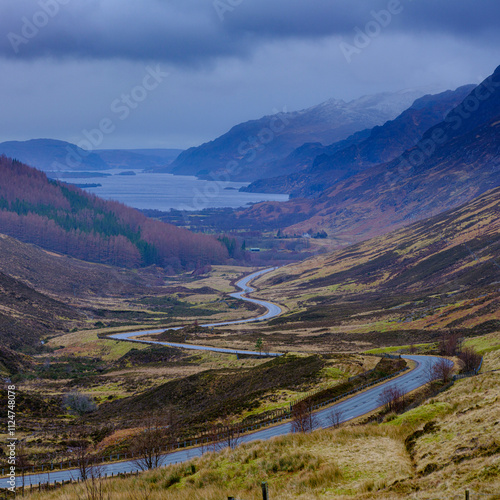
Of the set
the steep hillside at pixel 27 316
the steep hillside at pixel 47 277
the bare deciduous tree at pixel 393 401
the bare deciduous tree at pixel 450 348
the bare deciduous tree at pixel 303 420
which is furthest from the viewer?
the steep hillside at pixel 47 277

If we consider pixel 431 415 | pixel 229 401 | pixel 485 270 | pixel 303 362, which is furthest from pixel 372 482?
pixel 485 270

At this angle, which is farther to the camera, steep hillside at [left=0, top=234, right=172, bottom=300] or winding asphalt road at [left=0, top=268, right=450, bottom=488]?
steep hillside at [left=0, top=234, right=172, bottom=300]

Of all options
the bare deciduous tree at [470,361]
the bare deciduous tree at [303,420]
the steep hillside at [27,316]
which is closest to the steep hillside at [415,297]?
the bare deciduous tree at [470,361]

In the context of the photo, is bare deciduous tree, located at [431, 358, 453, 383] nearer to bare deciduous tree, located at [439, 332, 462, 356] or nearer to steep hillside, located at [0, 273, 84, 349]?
bare deciduous tree, located at [439, 332, 462, 356]

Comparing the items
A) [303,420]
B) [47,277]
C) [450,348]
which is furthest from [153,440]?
[47,277]

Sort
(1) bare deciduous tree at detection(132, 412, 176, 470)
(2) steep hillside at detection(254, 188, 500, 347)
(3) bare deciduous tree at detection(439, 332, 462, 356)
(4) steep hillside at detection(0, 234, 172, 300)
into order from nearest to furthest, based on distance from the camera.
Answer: (1) bare deciduous tree at detection(132, 412, 176, 470)
(3) bare deciduous tree at detection(439, 332, 462, 356)
(2) steep hillside at detection(254, 188, 500, 347)
(4) steep hillside at detection(0, 234, 172, 300)

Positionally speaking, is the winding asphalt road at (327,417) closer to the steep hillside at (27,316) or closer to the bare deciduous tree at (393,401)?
the bare deciduous tree at (393,401)

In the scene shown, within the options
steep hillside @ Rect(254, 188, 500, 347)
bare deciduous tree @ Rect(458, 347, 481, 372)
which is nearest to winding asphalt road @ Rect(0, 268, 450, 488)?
bare deciduous tree @ Rect(458, 347, 481, 372)

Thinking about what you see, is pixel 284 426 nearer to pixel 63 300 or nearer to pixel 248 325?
pixel 248 325

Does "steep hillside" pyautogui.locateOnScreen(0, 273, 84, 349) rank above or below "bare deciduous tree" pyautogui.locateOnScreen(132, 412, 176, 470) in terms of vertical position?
above

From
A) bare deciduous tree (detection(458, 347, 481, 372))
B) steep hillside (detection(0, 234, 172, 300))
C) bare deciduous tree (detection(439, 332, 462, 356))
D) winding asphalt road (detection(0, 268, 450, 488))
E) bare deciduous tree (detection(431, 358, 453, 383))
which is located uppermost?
steep hillside (detection(0, 234, 172, 300))
